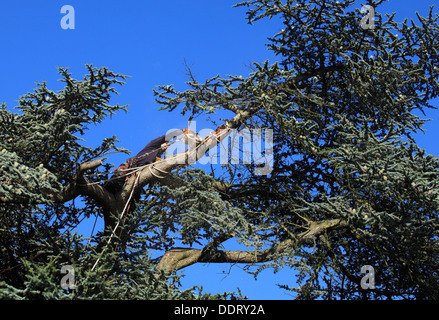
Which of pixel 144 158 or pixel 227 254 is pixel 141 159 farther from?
pixel 227 254

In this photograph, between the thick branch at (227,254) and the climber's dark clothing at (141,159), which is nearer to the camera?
the thick branch at (227,254)

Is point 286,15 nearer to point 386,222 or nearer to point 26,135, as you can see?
point 386,222

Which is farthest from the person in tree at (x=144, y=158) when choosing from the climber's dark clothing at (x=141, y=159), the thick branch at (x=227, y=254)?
the thick branch at (x=227, y=254)

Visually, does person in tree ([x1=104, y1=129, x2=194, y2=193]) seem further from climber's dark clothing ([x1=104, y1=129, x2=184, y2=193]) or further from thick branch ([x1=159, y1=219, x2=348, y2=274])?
thick branch ([x1=159, y1=219, x2=348, y2=274])

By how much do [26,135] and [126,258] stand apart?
9.33 feet

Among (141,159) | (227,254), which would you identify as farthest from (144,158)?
(227,254)

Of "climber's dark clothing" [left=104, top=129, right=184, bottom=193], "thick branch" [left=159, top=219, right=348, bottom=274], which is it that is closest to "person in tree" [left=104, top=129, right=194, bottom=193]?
"climber's dark clothing" [left=104, top=129, right=184, bottom=193]

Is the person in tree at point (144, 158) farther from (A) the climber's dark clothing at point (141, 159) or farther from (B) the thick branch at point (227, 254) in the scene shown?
(B) the thick branch at point (227, 254)

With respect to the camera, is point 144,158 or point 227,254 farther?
point 144,158

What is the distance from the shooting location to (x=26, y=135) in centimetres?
941

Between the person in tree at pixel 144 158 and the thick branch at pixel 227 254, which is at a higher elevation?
the person in tree at pixel 144 158

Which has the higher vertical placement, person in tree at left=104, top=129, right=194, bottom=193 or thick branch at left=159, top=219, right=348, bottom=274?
person in tree at left=104, top=129, right=194, bottom=193

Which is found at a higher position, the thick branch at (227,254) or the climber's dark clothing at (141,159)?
the climber's dark clothing at (141,159)
